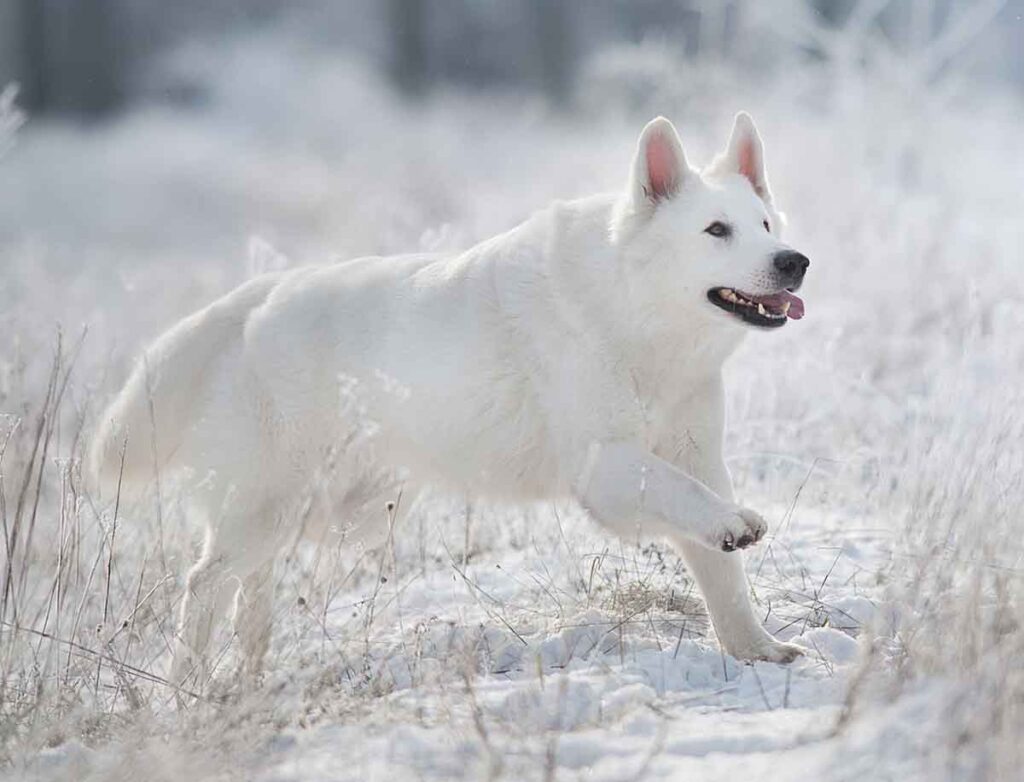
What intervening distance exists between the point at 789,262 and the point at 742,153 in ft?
2.33

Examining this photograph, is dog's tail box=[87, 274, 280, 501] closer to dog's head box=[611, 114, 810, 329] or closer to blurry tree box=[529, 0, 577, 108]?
dog's head box=[611, 114, 810, 329]

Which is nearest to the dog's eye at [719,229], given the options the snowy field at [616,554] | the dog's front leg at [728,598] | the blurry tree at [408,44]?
the dog's front leg at [728,598]

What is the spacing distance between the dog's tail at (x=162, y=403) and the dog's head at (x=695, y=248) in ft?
5.10

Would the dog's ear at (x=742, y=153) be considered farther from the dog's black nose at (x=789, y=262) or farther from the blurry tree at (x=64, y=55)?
the blurry tree at (x=64, y=55)

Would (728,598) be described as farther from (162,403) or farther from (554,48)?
(554,48)

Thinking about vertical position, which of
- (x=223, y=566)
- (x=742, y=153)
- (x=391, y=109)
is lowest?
(x=391, y=109)

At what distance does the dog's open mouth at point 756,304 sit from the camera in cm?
401

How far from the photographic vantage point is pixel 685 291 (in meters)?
4.07

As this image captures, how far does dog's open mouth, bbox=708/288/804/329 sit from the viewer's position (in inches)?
158

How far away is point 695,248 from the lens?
13.4 feet

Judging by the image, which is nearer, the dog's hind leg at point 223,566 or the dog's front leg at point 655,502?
the dog's front leg at point 655,502

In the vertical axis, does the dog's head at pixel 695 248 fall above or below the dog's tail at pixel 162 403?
above

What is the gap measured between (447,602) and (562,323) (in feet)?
3.97

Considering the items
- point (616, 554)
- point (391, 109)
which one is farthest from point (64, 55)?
point (616, 554)
